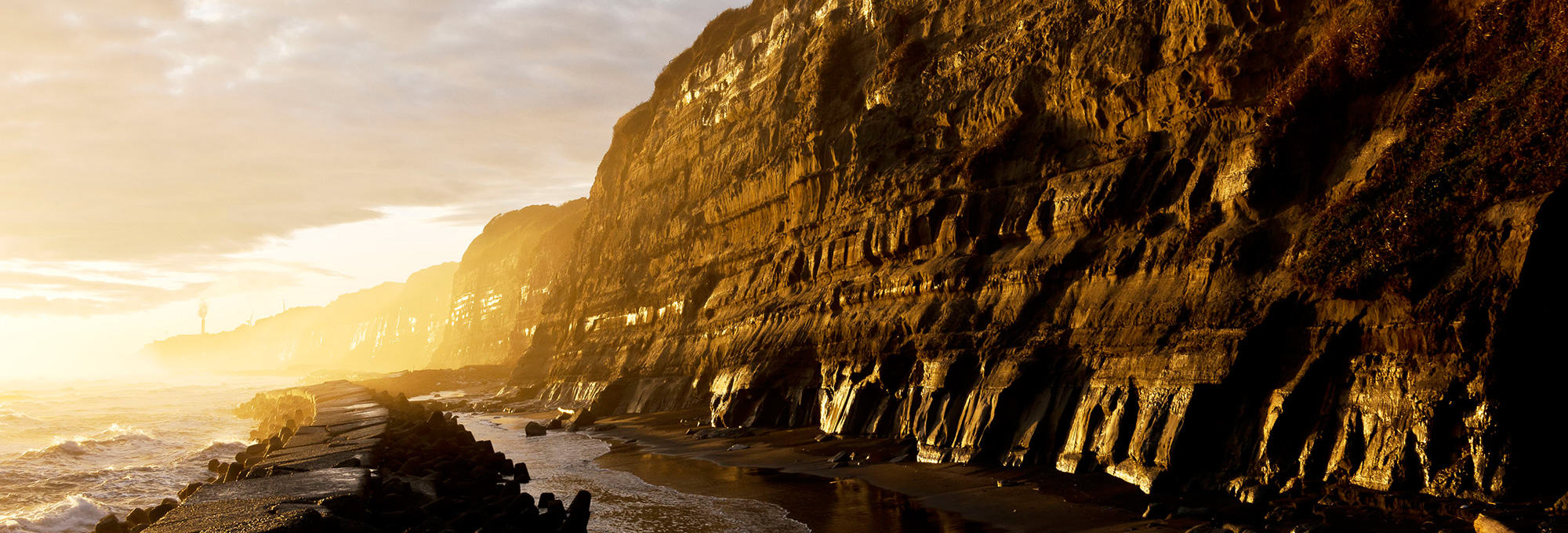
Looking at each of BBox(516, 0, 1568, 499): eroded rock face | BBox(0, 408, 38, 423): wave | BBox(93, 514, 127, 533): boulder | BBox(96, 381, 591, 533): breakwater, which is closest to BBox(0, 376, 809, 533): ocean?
BBox(0, 408, 38, 423): wave

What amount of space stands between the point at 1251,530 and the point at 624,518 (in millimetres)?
9724

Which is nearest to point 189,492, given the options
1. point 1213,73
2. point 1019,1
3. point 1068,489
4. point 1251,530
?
point 1068,489

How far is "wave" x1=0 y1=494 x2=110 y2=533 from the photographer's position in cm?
1736

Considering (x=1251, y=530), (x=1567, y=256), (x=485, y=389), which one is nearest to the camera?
(x=1251, y=530)

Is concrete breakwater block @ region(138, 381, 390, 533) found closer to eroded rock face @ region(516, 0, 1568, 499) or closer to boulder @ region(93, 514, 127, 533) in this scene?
boulder @ region(93, 514, 127, 533)

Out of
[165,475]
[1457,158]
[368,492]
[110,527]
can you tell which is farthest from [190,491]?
[1457,158]

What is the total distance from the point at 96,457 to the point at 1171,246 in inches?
1308

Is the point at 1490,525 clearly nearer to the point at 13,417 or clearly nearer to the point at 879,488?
the point at 879,488

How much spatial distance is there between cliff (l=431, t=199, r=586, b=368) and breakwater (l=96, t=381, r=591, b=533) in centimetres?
6439

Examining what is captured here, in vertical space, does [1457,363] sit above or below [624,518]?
above

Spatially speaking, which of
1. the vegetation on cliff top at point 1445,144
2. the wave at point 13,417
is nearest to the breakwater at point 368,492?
the vegetation on cliff top at point 1445,144

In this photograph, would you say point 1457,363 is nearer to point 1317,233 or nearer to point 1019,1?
point 1317,233

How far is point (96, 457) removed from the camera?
2977 centimetres

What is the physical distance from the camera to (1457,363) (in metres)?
12.6
